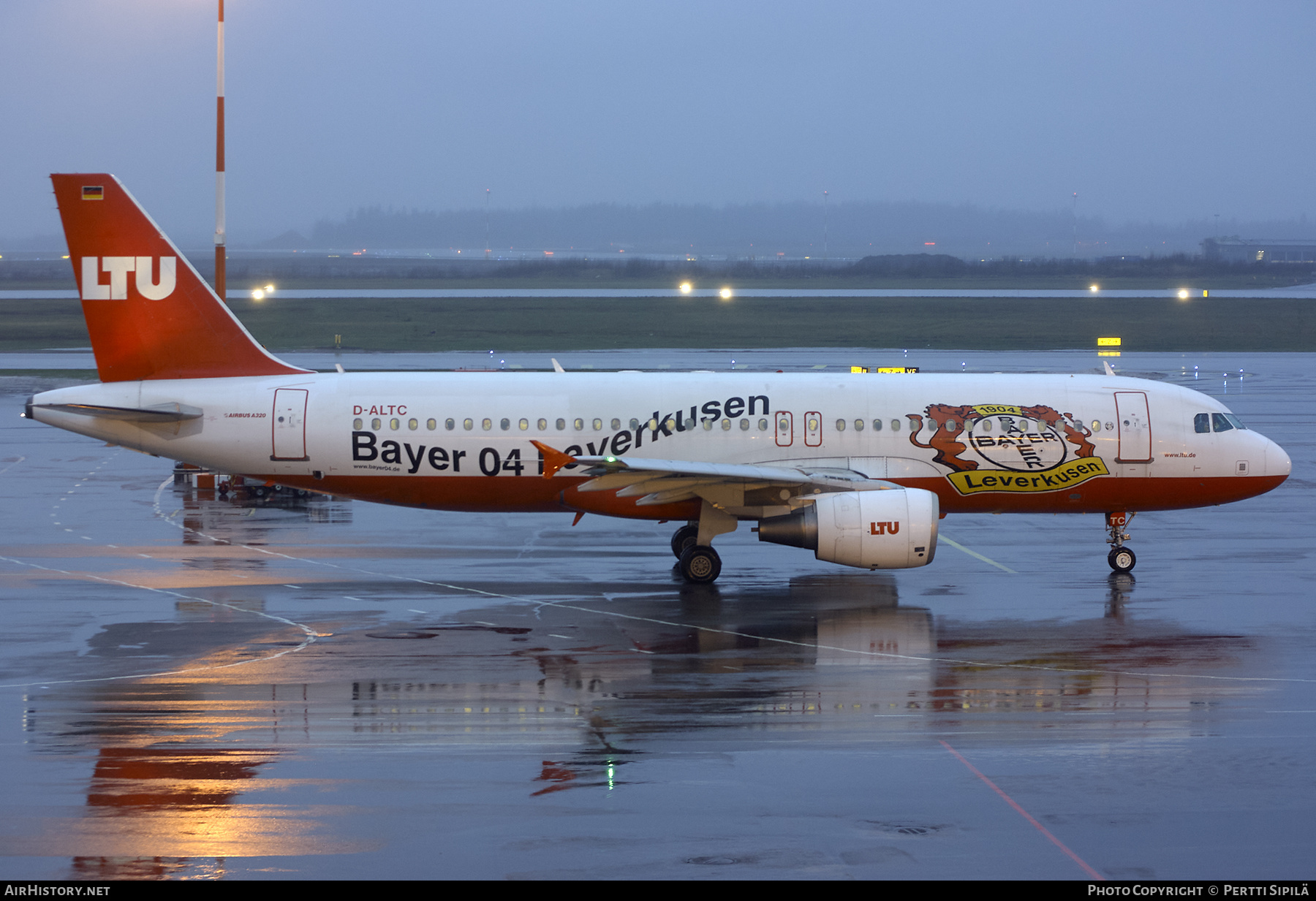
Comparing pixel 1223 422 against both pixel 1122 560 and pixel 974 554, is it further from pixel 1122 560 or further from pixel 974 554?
pixel 974 554

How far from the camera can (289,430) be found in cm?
2566

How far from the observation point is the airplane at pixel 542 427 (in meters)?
25.7

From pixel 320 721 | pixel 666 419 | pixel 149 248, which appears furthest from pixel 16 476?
pixel 320 721

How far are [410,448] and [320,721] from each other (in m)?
10.1

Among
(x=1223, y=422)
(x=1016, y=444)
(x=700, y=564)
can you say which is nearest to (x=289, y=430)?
(x=700, y=564)

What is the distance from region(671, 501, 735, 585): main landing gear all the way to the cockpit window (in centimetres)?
999

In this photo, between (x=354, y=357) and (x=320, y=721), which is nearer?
(x=320, y=721)

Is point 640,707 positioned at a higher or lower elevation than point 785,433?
lower

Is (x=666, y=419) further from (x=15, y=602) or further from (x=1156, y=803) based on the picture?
(x=1156, y=803)

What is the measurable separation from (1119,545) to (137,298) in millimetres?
19918

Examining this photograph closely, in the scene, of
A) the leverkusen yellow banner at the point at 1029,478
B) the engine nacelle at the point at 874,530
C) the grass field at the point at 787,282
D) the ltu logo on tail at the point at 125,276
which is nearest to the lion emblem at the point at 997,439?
the leverkusen yellow banner at the point at 1029,478

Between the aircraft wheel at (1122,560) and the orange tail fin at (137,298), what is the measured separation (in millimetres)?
17181

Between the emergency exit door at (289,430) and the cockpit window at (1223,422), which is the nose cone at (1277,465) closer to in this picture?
the cockpit window at (1223,422)

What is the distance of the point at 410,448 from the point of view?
2578 centimetres
